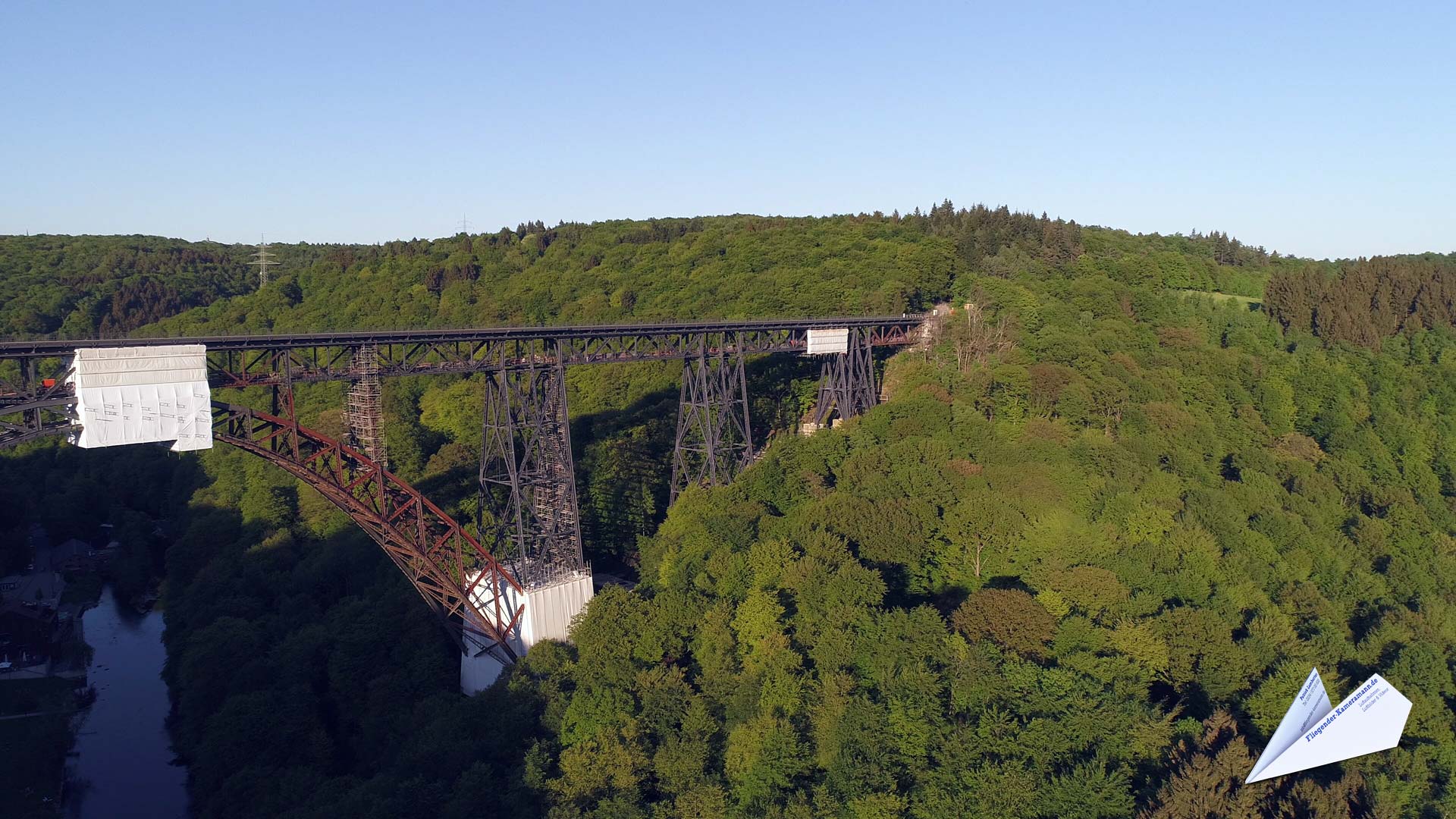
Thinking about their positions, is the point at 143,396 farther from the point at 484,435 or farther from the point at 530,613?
the point at 530,613

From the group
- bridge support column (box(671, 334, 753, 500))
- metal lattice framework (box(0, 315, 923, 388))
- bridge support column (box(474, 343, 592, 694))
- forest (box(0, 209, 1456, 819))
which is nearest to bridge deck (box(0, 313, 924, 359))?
metal lattice framework (box(0, 315, 923, 388))

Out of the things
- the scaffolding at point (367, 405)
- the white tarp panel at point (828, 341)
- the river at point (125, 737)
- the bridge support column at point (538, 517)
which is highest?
the white tarp panel at point (828, 341)

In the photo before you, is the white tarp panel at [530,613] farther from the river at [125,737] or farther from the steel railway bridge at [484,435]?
the river at [125,737]

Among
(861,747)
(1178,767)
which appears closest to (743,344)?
(861,747)

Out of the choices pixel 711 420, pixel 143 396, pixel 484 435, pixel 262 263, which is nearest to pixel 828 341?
pixel 711 420

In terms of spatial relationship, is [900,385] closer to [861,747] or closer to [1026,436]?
[1026,436]

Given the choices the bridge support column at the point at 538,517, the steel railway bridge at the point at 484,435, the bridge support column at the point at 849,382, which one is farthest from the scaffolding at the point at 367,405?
the bridge support column at the point at 849,382
